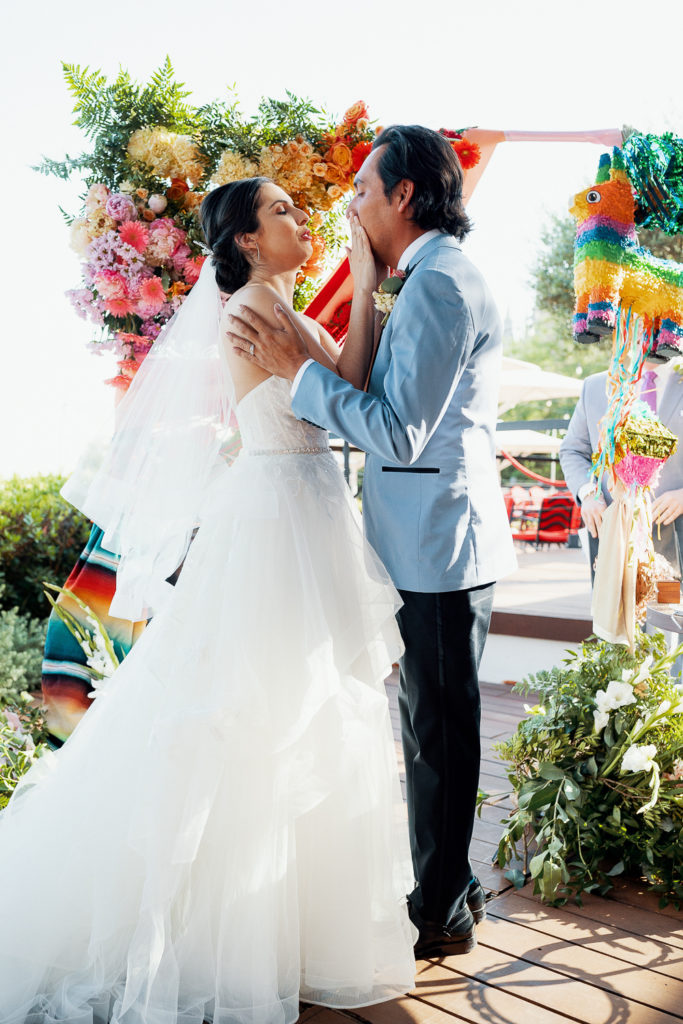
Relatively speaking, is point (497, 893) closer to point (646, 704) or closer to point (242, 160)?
point (646, 704)

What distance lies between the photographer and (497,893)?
227 cm

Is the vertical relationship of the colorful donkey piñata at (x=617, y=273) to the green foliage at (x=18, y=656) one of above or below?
above

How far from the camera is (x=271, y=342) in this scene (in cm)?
179

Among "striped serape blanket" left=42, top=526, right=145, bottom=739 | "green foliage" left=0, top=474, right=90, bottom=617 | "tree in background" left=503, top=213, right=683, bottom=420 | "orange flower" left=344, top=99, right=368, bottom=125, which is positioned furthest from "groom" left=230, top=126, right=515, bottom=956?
"tree in background" left=503, top=213, right=683, bottom=420

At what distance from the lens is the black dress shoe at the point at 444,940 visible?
6.25 feet

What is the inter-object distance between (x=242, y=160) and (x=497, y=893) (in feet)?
7.44

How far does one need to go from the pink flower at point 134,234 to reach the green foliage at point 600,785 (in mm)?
1917

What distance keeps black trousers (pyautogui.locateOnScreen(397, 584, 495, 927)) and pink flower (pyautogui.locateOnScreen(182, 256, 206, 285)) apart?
4.33 feet

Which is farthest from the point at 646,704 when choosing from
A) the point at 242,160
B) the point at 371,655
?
the point at 242,160

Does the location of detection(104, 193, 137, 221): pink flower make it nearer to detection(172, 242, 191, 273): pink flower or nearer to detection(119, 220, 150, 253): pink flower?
detection(119, 220, 150, 253): pink flower

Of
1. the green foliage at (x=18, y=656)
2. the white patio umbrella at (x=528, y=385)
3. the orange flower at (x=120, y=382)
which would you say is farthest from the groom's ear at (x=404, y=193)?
the white patio umbrella at (x=528, y=385)

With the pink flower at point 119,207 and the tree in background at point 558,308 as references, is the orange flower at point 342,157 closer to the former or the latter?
the pink flower at point 119,207

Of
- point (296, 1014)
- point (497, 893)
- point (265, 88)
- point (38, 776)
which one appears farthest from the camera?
point (265, 88)

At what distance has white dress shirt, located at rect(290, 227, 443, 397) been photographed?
173 centimetres
